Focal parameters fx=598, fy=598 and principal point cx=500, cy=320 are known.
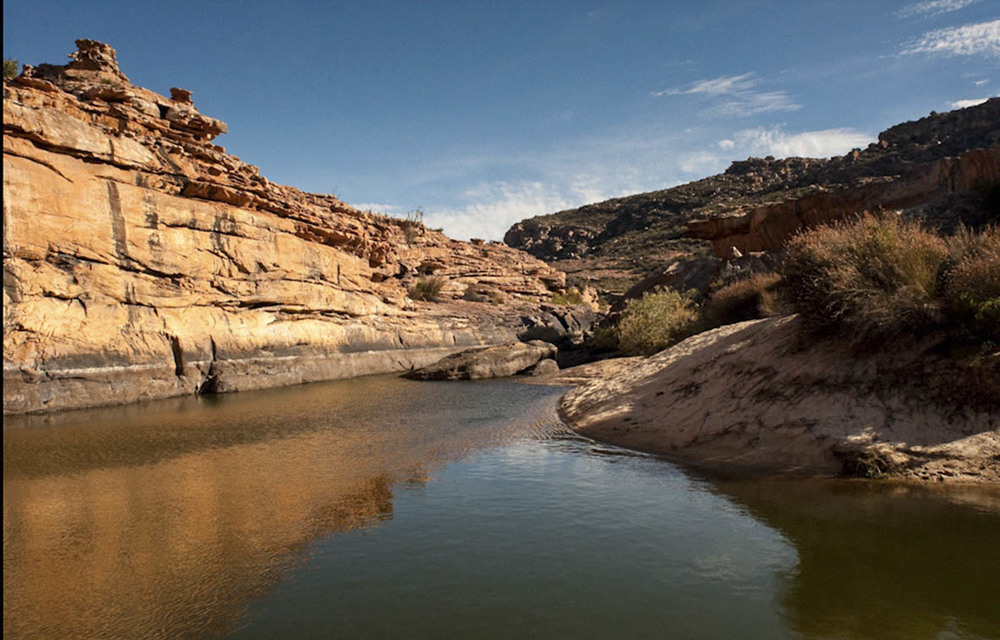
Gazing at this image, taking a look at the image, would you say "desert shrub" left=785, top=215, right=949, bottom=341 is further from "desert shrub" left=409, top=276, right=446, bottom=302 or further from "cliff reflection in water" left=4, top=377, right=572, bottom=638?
"desert shrub" left=409, top=276, right=446, bottom=302

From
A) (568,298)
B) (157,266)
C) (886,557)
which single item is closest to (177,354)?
(157,266)

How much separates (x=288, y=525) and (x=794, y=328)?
8.57 m

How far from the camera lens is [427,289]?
38812 mm

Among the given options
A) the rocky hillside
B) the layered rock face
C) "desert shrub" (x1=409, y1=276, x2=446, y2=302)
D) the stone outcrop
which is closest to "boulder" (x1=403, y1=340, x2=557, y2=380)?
the layered rock face

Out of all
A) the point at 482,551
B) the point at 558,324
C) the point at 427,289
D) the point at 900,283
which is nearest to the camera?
the point at 482,551

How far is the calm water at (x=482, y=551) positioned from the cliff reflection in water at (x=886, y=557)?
22 millimetres

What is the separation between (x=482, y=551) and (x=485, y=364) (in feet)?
66.6

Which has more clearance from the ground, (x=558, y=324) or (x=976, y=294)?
(x=558, y=324)

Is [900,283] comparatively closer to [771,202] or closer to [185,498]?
[185,498]

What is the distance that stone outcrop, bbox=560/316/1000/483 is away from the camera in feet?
23.0

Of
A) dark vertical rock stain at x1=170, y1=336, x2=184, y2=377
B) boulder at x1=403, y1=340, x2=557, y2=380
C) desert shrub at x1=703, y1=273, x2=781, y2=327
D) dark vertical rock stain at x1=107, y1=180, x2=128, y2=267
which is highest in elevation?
dark vertical rock stain at x1=107, y1=180, x2=128, y2=267

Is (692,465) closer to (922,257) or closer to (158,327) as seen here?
(922,257)

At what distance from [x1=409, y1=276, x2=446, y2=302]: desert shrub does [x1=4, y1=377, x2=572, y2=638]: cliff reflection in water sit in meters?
21.5

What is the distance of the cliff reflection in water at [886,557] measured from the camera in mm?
4039
